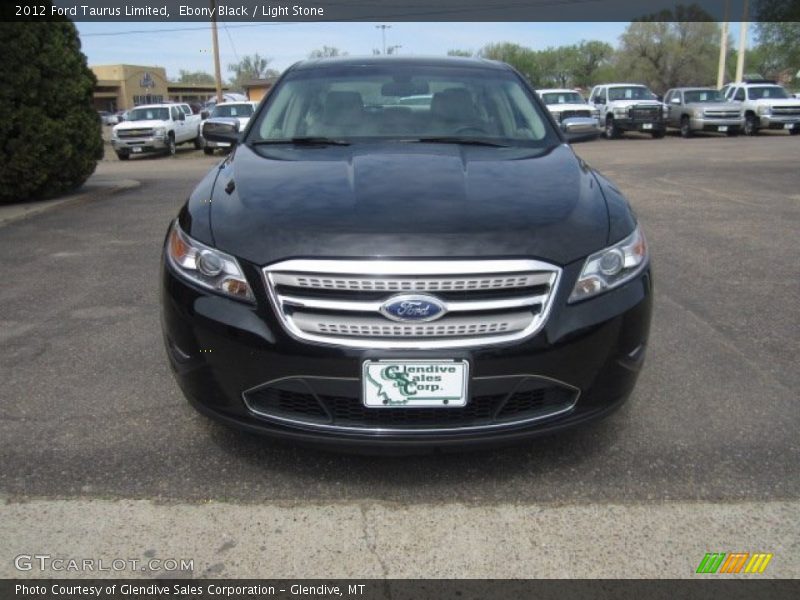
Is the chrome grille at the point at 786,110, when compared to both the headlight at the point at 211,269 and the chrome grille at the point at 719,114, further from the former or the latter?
the headlight at the point at 211,269

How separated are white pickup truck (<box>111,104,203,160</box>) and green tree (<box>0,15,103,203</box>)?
12318 millimetres

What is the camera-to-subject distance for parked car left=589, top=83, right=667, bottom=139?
2484cm

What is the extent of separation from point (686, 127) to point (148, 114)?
18.7 m

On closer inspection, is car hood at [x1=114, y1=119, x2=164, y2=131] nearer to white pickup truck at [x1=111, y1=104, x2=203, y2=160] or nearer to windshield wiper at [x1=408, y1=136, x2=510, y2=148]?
white pickup truck at [x1=111, y1=104, x2=203, y2=160]

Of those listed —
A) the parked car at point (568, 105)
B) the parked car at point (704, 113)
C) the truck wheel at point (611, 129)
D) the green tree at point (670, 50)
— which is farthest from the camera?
the green tree at point (670, 50)

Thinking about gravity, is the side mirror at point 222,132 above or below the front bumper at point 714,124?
above

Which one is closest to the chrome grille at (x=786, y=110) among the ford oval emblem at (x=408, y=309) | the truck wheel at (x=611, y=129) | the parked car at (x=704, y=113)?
the parked car at (x=704, y=113)

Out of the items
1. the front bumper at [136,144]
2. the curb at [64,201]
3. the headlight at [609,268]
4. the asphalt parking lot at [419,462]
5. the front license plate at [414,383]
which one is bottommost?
the asphalt parking lot at [419,462]

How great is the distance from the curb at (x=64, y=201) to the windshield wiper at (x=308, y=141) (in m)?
6.04

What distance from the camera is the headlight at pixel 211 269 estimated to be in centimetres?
258

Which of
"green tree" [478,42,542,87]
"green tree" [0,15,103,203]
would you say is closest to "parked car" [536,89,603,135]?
"green tree" [0,15,103,203]
